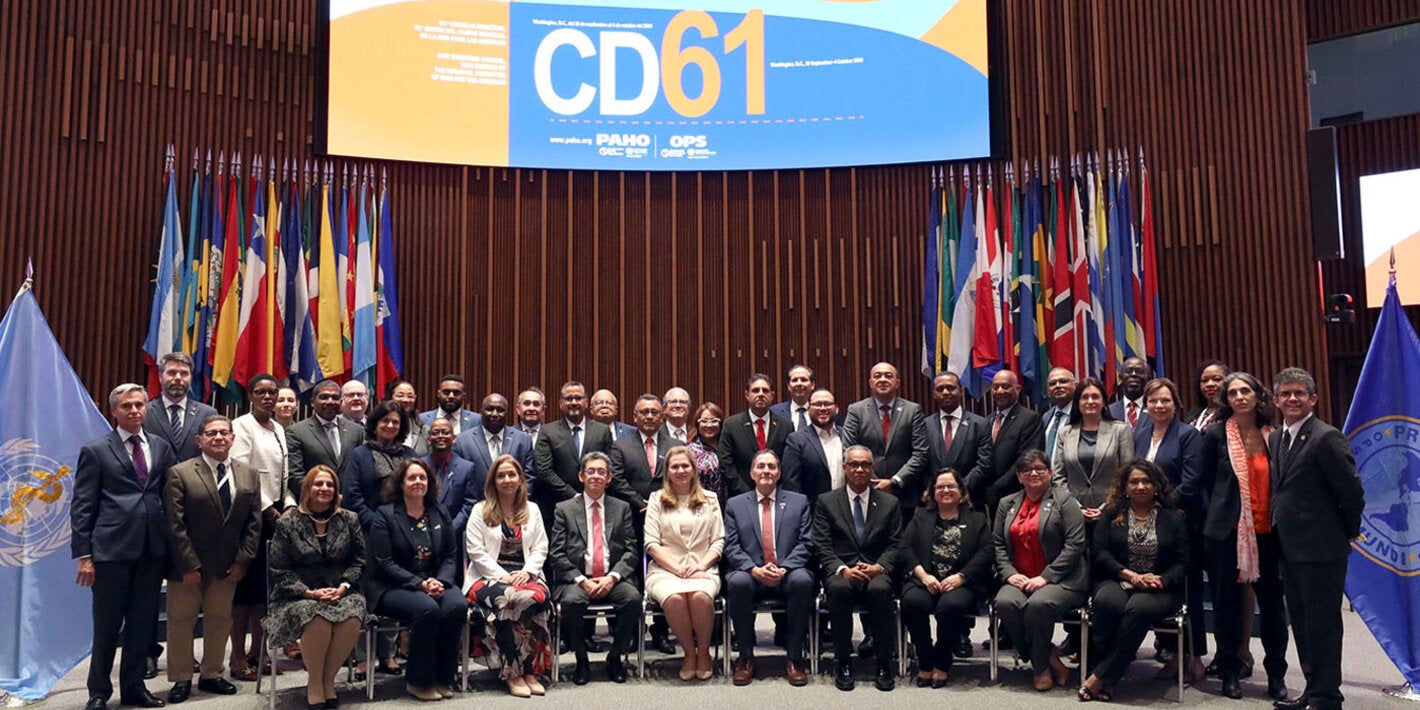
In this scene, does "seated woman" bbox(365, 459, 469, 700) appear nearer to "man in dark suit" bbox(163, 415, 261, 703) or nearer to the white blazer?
the white blazer

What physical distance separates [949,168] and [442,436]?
4.50 meters

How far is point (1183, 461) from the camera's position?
4.99 meters

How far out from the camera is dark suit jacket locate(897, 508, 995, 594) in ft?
16.6

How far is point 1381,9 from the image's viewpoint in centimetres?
823

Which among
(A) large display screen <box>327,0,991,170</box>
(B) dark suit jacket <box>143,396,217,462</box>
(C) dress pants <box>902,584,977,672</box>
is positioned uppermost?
(A) large display screen <box>327,0,991,170</box>

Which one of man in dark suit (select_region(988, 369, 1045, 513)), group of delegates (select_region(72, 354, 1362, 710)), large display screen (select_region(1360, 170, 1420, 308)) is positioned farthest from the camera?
large display screen (select_region(1360, 170, 1420, 308))

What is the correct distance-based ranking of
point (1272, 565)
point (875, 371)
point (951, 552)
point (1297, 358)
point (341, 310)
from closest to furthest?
point (1272, 565) < point (951, 552) < point (875, 371) < point (1297, 358) < point (341, 310)

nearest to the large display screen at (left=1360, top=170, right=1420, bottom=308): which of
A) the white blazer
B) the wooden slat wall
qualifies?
the wooden slat wall

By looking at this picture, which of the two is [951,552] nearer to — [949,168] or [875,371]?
[875,371]

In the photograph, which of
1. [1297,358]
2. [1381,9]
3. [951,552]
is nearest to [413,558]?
[951,552]

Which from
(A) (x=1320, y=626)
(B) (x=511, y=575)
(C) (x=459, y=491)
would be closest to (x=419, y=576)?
(B) (x=511, y=575)

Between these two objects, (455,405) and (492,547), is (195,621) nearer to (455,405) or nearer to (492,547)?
(492,547)

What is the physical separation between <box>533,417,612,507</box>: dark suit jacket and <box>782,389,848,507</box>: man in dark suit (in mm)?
951

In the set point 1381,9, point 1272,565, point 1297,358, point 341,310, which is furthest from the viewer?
point 1381,9
